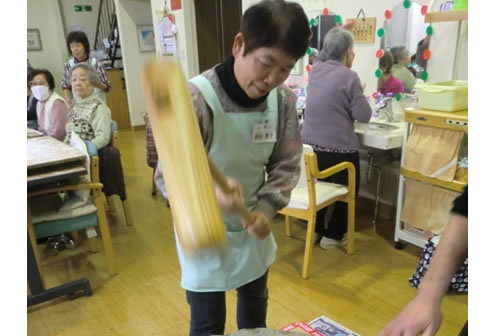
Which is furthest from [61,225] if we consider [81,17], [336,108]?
[81,17]

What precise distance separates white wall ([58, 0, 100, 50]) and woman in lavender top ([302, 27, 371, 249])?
21.5 ft

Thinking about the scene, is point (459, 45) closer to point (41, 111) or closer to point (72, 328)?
point (72, 328)

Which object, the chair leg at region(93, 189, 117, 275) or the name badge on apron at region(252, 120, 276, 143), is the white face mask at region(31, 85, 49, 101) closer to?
the chair leg at region(93, 189, 117, 275)

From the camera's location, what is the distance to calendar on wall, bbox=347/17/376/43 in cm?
306

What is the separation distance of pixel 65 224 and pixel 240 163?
157 centimetres

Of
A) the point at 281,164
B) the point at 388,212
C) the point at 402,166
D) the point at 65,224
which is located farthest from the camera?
the point at 388,212

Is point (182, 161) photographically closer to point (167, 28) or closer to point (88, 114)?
point (88, 114)

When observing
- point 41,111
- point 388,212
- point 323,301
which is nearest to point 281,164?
point 323,301

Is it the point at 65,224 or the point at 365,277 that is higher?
the point at 65,224

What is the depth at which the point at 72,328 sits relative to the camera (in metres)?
2.04

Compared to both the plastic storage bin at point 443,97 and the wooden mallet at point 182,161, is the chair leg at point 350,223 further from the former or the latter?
the wooden mallet at point 182,161

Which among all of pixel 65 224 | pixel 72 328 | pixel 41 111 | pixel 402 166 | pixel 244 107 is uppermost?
pixel 244 107

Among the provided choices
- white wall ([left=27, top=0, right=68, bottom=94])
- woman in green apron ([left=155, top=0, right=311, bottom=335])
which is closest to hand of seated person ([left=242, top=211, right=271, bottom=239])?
woman in green apron ([left=155, top=0, right=311, bottom=335])

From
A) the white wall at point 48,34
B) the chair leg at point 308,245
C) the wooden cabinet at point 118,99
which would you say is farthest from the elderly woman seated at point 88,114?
the white wall at point 48,34
